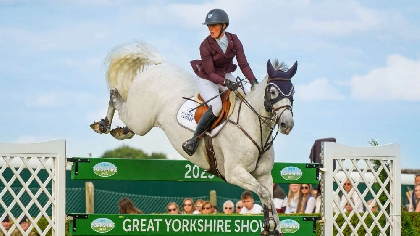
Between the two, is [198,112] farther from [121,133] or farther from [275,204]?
[275,204]

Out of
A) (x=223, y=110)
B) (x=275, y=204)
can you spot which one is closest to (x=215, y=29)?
(x=223, y=110)

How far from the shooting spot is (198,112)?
292 inches

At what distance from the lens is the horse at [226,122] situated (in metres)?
6.82

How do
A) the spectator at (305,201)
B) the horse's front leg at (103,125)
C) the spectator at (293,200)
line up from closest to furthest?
the horse's front leg at (103,125) < the spectator at (305,201) < the spectator at (293,200)

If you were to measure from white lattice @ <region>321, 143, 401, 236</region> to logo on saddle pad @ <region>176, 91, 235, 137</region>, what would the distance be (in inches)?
48.4

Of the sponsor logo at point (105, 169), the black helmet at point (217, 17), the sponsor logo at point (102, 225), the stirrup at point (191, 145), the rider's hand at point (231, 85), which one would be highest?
the black helmet at point (217, 17)

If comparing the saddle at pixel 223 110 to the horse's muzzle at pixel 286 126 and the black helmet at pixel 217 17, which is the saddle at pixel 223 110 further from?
the horse's muzzle at pixel 286 126

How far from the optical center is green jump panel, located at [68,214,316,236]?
7.45 meters

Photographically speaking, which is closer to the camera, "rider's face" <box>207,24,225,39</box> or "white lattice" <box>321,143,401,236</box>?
"rider's face" <box>207,24,225,39</box>

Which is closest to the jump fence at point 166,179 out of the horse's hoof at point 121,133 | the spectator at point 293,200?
the horse's hoof at point 121,133

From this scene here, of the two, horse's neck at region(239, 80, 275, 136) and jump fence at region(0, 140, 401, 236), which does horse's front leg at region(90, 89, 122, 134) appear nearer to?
jump fence at region(0, 140, 401, 236)

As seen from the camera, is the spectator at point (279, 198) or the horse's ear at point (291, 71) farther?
the spectator at point (279, 198)

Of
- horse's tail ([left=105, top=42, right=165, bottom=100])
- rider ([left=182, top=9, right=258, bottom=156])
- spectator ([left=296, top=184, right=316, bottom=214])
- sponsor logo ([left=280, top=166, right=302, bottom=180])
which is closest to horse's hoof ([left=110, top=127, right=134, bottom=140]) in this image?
horse's tail ([left=105, top=42, right=165, bottom=100])

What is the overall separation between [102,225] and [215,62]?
191 cm
